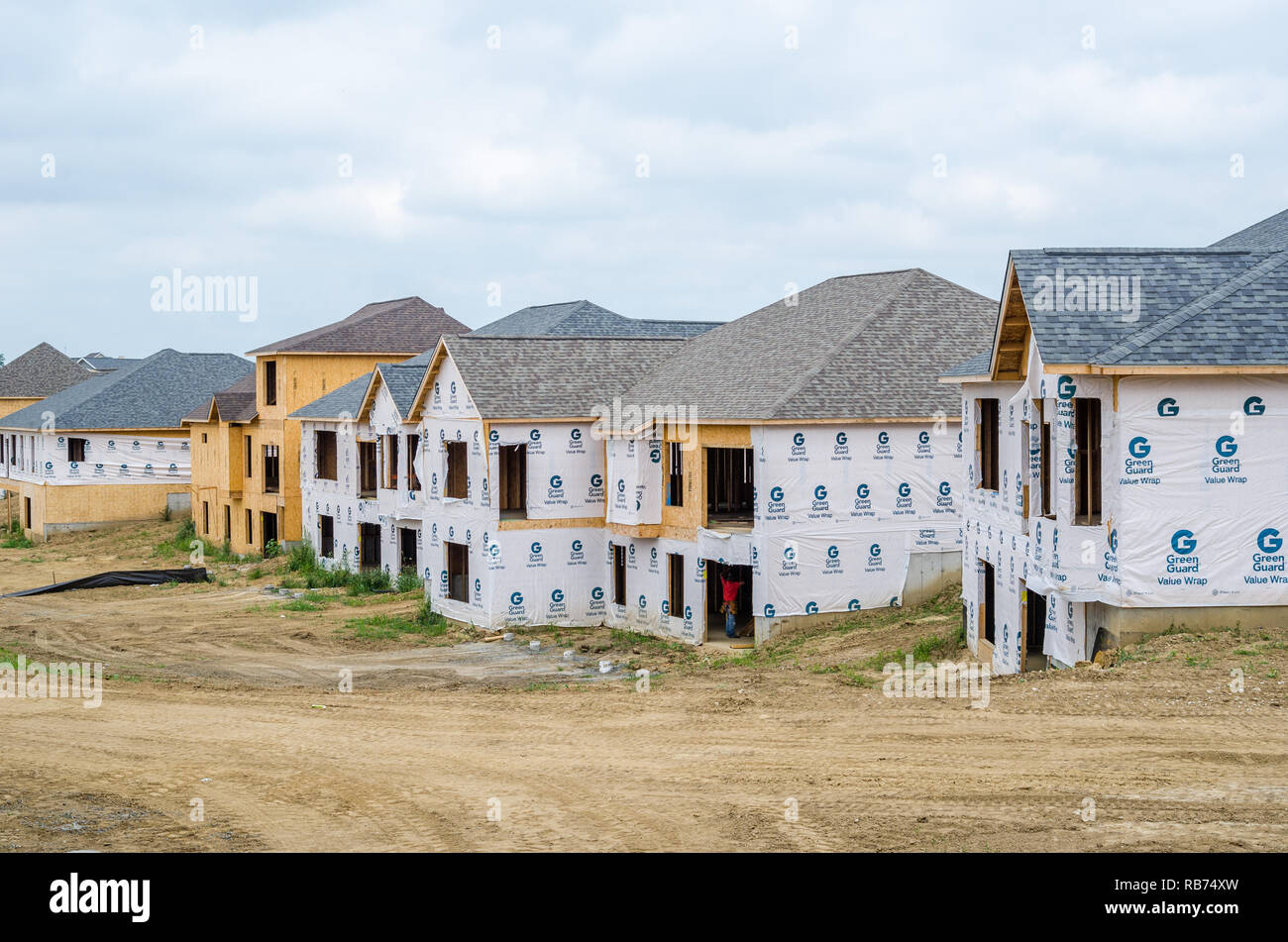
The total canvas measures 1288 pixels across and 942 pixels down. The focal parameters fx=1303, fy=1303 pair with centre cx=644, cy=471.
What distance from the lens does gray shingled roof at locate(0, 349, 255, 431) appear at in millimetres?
61459

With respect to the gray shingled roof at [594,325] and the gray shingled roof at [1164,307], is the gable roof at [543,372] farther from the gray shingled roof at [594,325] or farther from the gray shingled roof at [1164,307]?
the gray shingled roof at [1164,307]

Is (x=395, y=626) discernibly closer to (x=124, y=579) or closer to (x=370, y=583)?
(x=370, y=583)

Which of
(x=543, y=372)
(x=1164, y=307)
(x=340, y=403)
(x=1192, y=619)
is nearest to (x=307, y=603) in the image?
(x=340, y=403)

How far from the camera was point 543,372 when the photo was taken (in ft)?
111

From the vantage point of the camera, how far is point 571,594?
32906mm

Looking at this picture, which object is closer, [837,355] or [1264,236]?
[1264,236]

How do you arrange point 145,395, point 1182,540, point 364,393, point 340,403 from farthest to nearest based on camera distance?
point 145,395
point 340,403
point 364,393
point 1182,540

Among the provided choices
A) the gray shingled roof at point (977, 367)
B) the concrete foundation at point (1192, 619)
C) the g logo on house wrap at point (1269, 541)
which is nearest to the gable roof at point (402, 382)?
the gray shingled roof at point (977, 367)

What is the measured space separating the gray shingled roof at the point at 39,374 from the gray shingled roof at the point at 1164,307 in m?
71.5

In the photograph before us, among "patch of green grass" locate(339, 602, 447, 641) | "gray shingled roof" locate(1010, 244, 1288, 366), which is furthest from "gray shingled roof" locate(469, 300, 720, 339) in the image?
"gray shingled roof" locate(1010, 244, 1288, 366)

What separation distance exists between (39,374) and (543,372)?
191ft

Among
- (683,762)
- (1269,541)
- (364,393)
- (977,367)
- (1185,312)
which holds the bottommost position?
(683,762)

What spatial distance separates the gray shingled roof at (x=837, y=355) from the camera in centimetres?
2922
